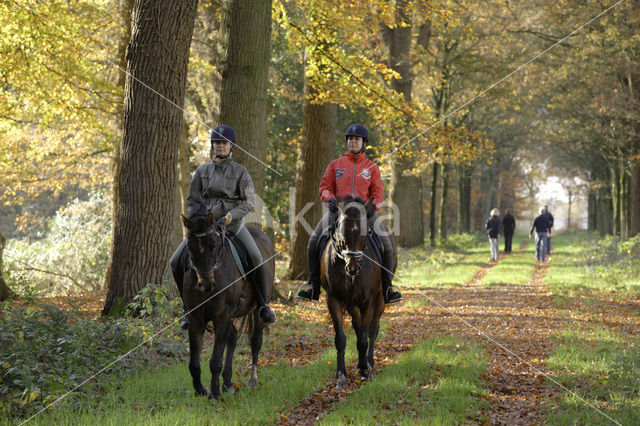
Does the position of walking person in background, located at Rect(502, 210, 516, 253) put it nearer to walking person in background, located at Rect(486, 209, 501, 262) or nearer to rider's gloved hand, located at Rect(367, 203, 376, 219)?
walking person in background, located at Rect(486, 209, 501, 262)

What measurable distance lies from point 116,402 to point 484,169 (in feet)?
148

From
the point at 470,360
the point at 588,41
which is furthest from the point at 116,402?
the point at 588,41

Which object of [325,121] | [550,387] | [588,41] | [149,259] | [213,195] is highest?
[588,41]

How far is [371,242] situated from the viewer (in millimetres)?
7852

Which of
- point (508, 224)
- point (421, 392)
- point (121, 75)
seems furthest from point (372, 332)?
point (508, 224)

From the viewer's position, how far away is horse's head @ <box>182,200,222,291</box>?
589 centimetres

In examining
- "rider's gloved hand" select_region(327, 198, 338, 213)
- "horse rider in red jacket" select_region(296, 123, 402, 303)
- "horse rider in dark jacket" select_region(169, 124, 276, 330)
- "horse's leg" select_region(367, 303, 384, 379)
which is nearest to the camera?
"horse rider in dark jacket" select_region(169, 124, 276, 330)

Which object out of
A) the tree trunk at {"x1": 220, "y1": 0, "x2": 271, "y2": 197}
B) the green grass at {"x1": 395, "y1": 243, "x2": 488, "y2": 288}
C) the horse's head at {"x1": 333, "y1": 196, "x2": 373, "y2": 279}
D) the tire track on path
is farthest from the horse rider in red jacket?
the green grass at {"x1": 395, "y1": 243, "x2": 488, "y2": 288}

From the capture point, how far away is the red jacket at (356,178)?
26.3 feet

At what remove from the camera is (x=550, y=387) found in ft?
22.8

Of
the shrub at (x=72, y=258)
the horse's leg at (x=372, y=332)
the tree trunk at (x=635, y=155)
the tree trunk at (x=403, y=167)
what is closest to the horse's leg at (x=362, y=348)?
the horse's leg at (x=372, y=332)

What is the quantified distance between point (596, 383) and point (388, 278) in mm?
2912

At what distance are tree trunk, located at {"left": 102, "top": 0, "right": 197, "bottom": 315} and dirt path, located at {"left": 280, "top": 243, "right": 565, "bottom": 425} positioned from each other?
4.15 metres

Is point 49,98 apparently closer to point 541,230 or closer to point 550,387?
point 550,387
